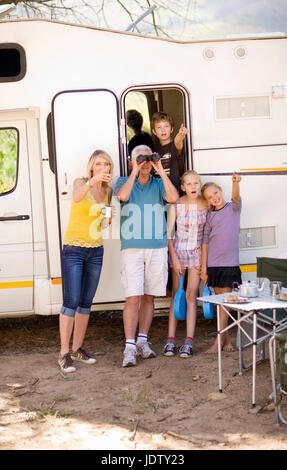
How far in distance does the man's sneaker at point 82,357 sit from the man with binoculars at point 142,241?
12.7 inches

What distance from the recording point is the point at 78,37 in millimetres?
6406

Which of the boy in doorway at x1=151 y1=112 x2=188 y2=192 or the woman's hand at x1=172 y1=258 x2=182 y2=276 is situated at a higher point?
the boy in doorway at x1=151 y1=112 x2=188 y2=192

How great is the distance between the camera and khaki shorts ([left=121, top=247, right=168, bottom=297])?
243 inches

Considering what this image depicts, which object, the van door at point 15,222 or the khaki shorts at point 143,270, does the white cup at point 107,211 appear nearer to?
the khaki shorts at point 143,270

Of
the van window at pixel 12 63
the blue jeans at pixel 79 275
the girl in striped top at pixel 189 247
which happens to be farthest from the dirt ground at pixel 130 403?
the van window at pixel 12 63

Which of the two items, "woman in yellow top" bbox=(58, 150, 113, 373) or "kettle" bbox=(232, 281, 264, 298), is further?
"woman in yellow top" bbox=(58, 150, 113, 373)

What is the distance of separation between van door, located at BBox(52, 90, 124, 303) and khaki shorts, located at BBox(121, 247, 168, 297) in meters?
0.46

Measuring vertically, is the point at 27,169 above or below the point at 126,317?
above

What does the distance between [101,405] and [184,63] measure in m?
3.02

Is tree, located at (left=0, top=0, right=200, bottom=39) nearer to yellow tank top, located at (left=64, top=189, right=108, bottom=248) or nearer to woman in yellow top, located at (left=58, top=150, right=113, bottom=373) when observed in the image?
woman in yellow top, located at (left=58, top=150, right=113, bottom=373)

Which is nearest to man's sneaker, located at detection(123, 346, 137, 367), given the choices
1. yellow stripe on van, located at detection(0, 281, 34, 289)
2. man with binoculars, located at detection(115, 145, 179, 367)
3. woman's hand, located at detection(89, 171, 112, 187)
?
man with binoculars, located at detection(115, 145, 179, 367)
